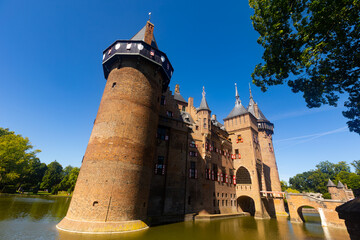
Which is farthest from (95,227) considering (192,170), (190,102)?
(190,102)

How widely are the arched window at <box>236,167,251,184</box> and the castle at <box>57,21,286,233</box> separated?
18 cm

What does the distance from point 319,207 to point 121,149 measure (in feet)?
80.0

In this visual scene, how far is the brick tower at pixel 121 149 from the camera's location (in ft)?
41.6

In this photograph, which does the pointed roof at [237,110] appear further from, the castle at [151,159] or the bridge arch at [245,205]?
the bridge arch at [245,205]

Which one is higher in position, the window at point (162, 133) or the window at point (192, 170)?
the window at point (162, 133)

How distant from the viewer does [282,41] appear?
9.44 m

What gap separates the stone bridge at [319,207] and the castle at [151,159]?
4719 millimetres

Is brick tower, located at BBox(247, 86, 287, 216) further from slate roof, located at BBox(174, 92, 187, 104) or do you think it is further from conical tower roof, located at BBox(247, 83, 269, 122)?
slate roof, located at BBox(174, 92, 187, 104)

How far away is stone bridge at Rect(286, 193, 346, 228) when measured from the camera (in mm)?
19722

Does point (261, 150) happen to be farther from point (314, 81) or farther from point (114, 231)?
point (114, 231)

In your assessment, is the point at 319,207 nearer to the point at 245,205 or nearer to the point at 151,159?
the point at 245,205

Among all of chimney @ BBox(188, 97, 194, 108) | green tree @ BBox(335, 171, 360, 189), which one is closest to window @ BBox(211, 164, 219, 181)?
chimney @ BBox(188, 97, 194, 108)

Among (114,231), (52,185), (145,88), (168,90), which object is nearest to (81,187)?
(114,231)

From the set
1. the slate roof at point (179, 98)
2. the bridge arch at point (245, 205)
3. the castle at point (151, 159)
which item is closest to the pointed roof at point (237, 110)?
the castle at point (151, 159)
